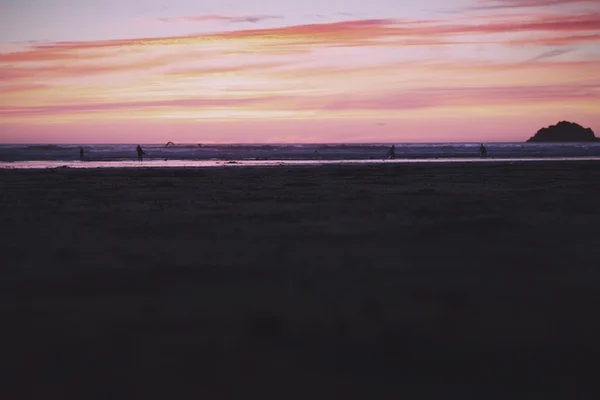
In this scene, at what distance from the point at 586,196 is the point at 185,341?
1817cm

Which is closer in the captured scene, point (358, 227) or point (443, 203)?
point (358, 227)

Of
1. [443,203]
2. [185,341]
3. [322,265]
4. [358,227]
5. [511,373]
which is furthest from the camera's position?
[443,203]

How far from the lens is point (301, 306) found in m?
7.12

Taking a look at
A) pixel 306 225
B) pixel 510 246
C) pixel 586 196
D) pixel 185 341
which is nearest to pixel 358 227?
Result: pixel 306 225

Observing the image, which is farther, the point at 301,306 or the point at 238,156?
the point at 238,156

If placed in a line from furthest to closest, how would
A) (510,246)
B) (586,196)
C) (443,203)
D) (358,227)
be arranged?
(586,196) < (443,203) < (358,227) < (510,246)

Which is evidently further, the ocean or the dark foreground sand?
the ocean

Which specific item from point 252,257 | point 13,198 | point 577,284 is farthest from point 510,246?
point 13,198

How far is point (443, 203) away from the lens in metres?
18.6

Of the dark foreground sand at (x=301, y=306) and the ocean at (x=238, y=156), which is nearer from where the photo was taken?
the dark foreground sand at (x=301, y=306)

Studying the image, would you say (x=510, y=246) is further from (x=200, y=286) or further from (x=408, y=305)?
(x=200, y=286)

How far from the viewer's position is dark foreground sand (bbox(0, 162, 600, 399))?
4902mm

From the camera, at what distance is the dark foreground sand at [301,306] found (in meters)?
4.90

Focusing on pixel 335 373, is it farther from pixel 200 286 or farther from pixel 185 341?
pixel 200 286
